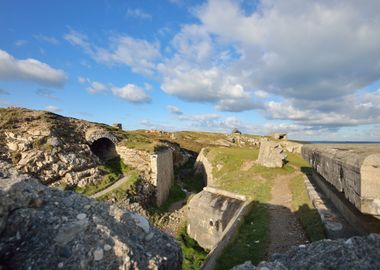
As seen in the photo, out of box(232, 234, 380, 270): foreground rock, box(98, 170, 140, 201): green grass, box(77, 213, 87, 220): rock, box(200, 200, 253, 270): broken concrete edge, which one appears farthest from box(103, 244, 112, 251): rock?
box(98, 170, 140, 201): green grass

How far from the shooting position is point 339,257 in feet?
11.5

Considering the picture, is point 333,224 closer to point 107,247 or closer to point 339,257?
point 339,257

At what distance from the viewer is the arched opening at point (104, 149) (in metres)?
29.2

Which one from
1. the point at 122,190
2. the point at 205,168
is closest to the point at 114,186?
the point at 122,190

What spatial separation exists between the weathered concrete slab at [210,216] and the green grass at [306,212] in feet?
9.76

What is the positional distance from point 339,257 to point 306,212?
8828mm

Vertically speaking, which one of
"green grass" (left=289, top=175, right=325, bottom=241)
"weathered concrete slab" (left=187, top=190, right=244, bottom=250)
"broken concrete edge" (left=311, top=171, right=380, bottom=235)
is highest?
"broken concrete edge" (left=311, top=171, right=380, bottom=235)

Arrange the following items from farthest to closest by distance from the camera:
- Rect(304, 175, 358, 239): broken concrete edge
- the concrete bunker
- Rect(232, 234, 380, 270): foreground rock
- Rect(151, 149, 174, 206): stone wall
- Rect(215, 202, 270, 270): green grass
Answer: the concrete bunker < Rect(151, 149, 174, 206): stone wall < Rect(215, 202, 270, 270): green grass < Rect(304, 175, 358, 239): broken concrete edge < Rect(232, 234, 380, 270): foreground rock

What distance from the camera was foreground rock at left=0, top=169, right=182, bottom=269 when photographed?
3.05 metres

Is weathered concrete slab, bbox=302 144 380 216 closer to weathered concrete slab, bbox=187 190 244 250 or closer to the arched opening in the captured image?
weathered concrete slab, bbox=187 190 244 250

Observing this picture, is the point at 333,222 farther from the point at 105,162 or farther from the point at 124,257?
the point at 105,162

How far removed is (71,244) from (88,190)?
1977 centimetres

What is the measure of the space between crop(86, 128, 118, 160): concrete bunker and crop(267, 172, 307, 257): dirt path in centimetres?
1844

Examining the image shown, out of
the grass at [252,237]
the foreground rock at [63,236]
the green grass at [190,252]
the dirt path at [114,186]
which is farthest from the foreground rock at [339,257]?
the dirt path at [114,186]
